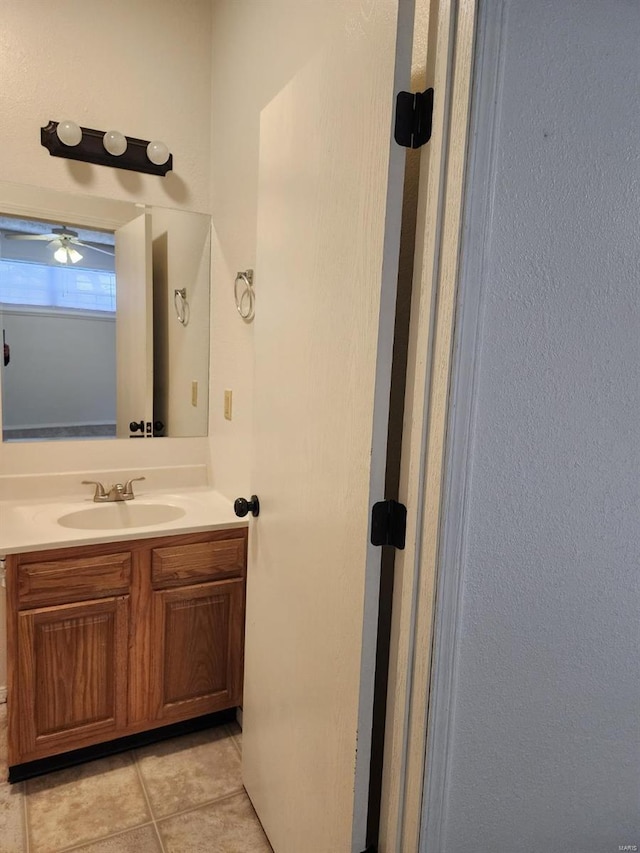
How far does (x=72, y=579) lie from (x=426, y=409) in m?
1.38

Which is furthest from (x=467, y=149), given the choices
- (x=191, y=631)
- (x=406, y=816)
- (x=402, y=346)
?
(x=191, y=631)

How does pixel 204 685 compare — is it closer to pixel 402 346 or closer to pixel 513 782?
pixel 513 782

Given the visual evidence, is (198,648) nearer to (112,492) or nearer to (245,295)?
(112,492)

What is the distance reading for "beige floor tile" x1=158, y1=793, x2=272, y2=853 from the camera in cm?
160

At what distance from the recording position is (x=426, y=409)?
97 cm

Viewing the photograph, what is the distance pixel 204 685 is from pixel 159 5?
2.70 meters

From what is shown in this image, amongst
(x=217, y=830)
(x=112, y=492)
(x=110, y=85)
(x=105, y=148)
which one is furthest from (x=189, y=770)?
(x=110, y=85)

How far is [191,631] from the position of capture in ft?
6.49

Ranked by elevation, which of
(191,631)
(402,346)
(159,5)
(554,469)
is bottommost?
(191,631)

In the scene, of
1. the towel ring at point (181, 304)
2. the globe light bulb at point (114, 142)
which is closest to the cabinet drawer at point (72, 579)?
the towel ring at point (181, 304)

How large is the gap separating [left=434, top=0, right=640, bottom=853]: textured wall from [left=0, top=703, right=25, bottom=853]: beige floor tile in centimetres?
131

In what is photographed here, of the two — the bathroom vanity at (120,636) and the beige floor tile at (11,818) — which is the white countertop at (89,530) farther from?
the beige floor tile at (11,818)

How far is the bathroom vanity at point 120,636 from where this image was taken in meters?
1.73

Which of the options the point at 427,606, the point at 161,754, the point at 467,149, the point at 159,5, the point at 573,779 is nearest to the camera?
the point at 467,149
